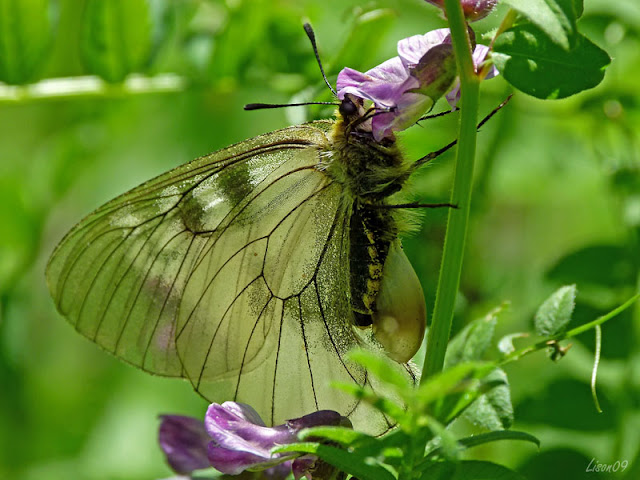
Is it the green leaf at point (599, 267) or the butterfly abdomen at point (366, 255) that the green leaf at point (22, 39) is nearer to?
the butterfly abdomen at point (366, 255)

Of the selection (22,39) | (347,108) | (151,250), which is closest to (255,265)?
(151,250)

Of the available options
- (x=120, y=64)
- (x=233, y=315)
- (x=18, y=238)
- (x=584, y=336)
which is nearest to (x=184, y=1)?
(x=120, y=64)

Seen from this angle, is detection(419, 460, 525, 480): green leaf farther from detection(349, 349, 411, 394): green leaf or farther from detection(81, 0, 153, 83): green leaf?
detection(81, 0, 153, 83): green leaf

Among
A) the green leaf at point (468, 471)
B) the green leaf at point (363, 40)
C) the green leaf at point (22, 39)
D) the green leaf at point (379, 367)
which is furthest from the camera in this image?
the green leaf at point (22, 39)

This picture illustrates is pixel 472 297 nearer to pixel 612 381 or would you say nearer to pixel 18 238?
pixel 612 381

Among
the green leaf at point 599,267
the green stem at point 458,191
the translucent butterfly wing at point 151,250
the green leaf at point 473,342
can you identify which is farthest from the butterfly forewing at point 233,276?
the green leaf at point 599,267

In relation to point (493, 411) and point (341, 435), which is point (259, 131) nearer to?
point (493, 411)
